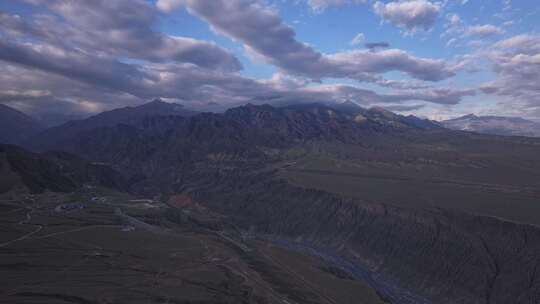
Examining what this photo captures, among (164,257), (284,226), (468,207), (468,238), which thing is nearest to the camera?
(164,257)

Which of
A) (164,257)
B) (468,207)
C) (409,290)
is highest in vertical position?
(468,207)

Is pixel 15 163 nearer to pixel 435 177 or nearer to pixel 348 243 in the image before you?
pixel 348 243

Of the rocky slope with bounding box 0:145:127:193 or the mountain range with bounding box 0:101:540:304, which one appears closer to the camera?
the mountain range with bounding box 0:101:540:304

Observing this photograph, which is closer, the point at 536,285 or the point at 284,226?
the point at 536,285

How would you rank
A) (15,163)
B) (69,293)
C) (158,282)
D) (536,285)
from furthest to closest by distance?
(15,163) → (536,285) → (158,282) → (69,293)

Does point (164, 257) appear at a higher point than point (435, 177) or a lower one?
lower

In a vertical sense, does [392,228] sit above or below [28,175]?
below

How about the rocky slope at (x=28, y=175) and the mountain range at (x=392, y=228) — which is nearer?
the mountain range at (x=392, y=228)

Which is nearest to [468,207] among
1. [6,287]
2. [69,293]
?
[69,293]

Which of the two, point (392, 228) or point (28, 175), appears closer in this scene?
point (392, 228)

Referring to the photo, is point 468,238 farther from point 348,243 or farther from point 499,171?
point 499,171
